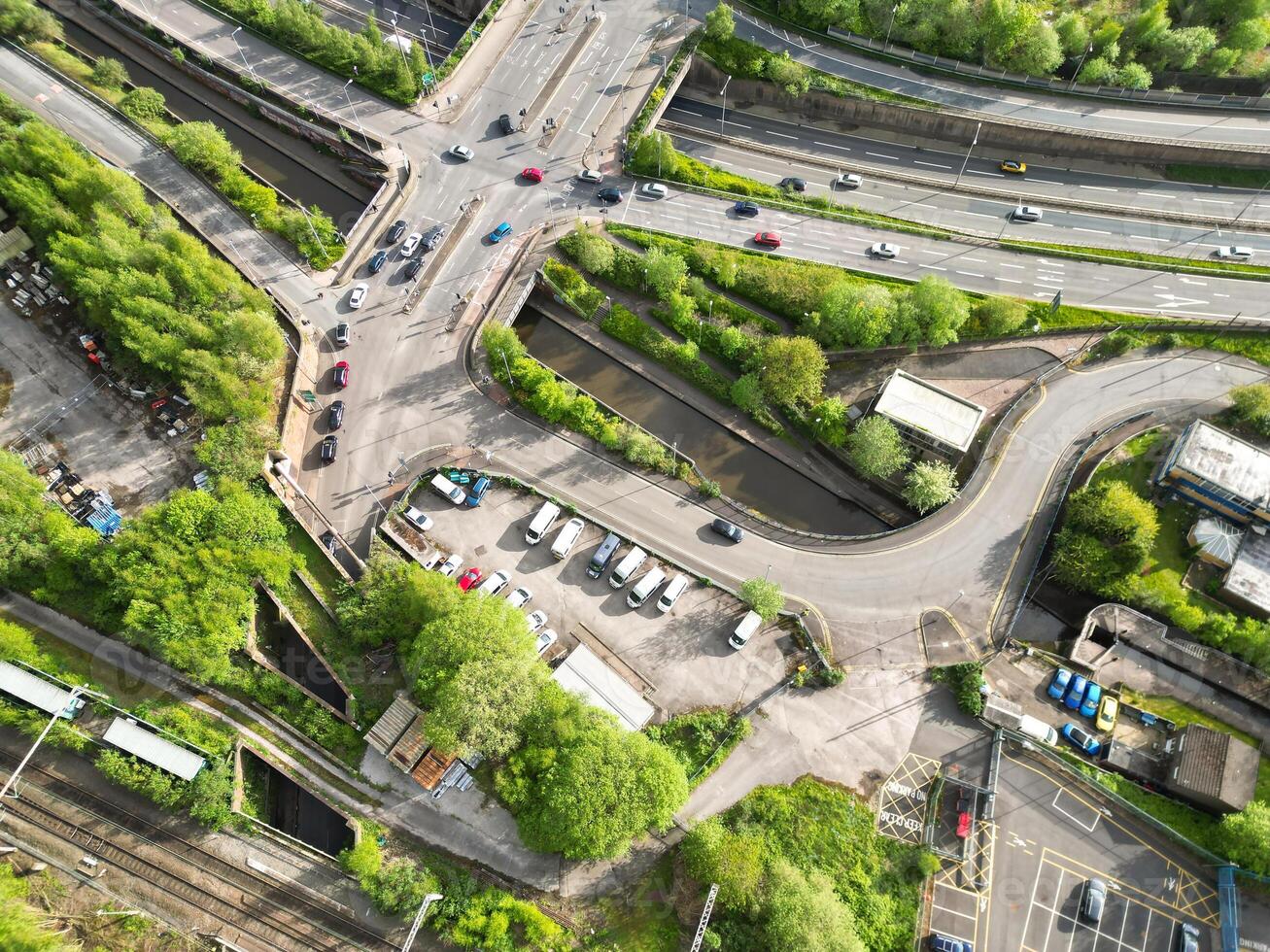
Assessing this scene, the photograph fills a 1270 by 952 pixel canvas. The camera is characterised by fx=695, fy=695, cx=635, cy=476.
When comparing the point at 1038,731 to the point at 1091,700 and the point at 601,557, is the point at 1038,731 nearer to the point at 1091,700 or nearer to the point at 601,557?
the point at 1091,700

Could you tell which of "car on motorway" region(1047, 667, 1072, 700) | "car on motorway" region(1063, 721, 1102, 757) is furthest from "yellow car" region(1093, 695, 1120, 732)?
"car on motorway" region(1047, 667, 1072, 700)

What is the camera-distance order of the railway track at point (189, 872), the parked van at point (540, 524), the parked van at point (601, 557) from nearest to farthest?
the railway track at point (189, 872)
the parked van at point (601, 557)
the parked van at point (540, 524)

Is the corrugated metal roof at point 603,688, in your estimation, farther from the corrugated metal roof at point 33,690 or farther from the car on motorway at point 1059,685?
the corrugated metal roof at point 33,690

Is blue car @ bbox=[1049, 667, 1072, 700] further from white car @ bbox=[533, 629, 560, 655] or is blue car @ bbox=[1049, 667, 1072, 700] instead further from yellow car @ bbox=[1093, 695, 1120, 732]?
white car @ bbox=[533, 629, 560, 655]

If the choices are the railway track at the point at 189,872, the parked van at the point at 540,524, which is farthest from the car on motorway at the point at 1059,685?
the railway track at the point at 189,872

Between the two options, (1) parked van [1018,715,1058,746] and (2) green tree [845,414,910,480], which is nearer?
(1) parked van [1018,715,1058,746]

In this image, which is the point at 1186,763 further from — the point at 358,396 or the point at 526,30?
the point at 526,30

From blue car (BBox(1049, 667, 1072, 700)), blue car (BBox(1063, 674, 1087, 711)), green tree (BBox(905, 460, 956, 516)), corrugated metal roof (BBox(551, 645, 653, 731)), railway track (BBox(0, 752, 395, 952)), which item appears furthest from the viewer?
green tree (BBox(905, 460, 956, 516))
